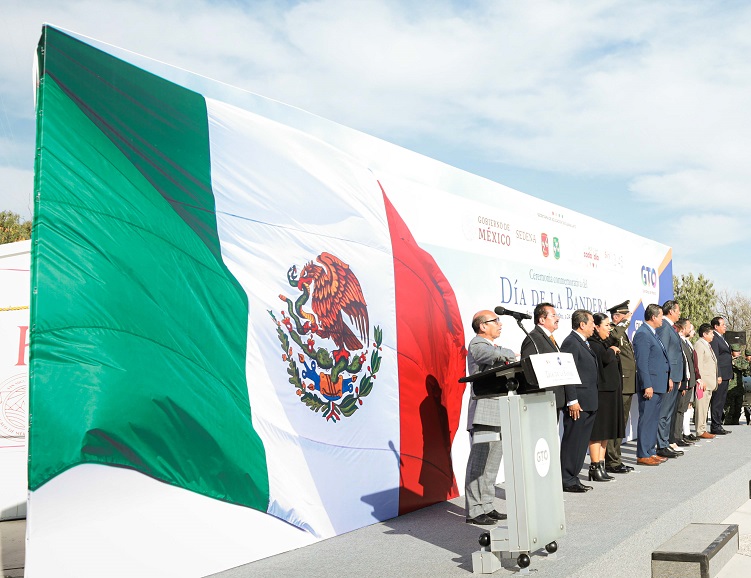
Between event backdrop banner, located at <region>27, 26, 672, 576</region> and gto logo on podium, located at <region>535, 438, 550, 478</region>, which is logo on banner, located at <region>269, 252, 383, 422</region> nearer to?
event backdrop banner, located at <region>27, 26, 672, 576</region>

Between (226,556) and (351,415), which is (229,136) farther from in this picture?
(226,556)

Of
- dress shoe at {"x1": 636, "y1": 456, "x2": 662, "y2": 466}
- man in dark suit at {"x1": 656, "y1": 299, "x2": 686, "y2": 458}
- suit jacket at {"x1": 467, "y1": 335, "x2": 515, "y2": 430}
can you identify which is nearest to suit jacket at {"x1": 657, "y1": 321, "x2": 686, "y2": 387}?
man in dark suit at {"x1": 656, "y1": 299, "x2": 686, "y2": 458}

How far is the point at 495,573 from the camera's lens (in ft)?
12.4

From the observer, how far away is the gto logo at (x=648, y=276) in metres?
10.8

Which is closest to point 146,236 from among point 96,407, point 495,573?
point 96,407

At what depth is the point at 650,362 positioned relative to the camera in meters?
7.94

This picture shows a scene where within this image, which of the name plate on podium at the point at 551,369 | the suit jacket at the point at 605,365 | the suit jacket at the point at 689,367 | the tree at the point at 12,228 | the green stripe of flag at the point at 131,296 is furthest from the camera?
the tree at the point at 12,228

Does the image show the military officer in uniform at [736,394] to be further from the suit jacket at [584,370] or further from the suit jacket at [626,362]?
the suit jacket at [584,370]

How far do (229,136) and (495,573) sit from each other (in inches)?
107

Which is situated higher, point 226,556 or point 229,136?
point 229,136

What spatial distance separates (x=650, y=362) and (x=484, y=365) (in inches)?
139

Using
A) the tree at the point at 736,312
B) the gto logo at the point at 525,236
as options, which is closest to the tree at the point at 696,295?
the tree at the point at 736,312

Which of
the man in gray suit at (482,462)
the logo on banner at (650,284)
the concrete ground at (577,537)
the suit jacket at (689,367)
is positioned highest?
the logo on banner at (650,284)

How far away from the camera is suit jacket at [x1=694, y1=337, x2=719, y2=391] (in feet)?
32.3
